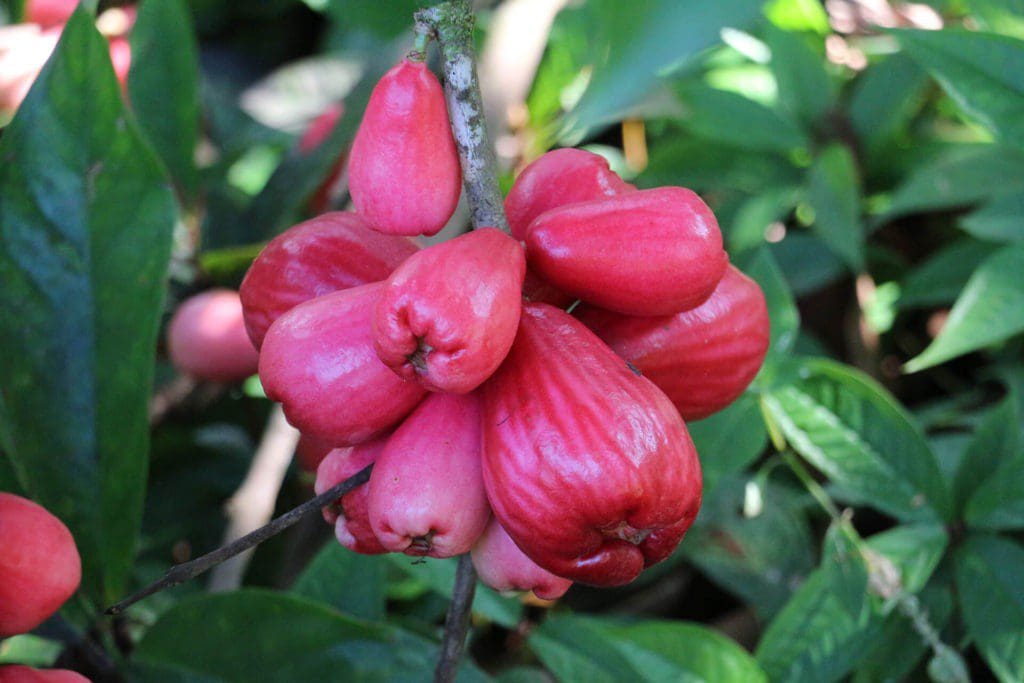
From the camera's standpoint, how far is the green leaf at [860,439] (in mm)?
979

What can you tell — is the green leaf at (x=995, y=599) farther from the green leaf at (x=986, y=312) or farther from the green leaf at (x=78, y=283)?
the green leaf at (x=78, y=283)

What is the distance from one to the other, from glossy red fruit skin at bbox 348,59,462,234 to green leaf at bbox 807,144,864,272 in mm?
799

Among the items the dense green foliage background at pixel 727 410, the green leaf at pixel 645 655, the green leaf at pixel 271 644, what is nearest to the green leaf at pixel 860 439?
the dense green foliage background at pixel 727 410

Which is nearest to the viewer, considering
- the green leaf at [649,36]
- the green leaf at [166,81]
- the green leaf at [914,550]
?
the green leaf at [649,36]

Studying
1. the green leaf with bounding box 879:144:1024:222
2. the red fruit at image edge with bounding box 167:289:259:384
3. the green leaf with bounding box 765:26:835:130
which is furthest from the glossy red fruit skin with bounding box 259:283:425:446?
the green leaf with bounding box 765:26:835:130

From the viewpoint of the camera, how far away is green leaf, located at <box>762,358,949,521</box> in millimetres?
979

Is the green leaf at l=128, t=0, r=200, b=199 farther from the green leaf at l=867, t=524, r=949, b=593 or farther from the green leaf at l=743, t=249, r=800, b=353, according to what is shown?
the green leaf at l=867, t=524, r=949, b=593

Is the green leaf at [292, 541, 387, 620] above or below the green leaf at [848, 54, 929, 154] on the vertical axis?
below

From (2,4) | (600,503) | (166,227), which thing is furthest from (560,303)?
(2,4)

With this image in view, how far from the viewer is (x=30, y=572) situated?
1.96ft

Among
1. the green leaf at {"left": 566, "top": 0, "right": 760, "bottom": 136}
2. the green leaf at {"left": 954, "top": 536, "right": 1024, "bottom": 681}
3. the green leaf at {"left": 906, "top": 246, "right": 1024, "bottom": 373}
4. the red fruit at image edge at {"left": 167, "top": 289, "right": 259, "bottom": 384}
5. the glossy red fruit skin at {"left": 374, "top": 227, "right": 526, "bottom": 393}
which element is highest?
the green leaf at {"left": 566, "top": 0, "right": 760, "bottom": 136}

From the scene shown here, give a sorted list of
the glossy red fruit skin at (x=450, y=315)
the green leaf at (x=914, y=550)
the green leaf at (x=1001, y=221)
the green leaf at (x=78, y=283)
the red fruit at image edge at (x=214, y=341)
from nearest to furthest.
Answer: the glossy red fruit skin at (x=450, y=315), the green leaf at (x=78, y=283), the green leaf at (x=914, y=550), the green leaf at (x=1001, y=221), the red fruit at image edge at (x=214, y=341)

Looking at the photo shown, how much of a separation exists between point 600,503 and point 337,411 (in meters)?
0.16

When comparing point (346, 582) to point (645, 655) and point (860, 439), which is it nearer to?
point (645, 655)
